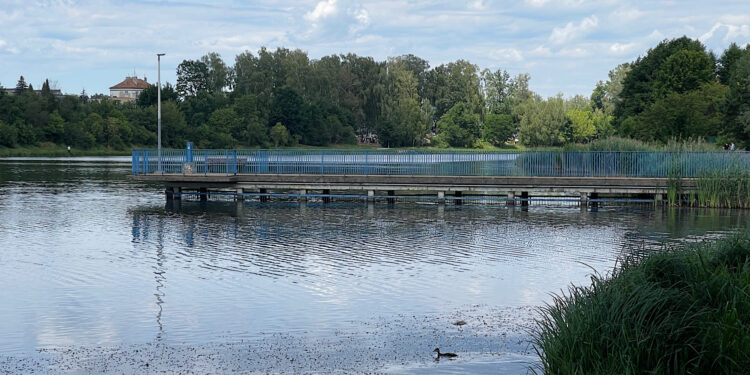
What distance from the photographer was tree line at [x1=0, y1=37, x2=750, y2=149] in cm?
12319

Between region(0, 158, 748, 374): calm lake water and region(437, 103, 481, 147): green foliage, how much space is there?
96111 millimetres

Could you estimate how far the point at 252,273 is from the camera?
18.9m

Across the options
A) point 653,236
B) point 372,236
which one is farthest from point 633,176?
point 372,236

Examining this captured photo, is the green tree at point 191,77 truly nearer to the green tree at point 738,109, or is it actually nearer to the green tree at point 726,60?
the green tree at point 726,60

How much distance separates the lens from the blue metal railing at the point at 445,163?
125 feet

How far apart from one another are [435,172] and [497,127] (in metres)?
93.5

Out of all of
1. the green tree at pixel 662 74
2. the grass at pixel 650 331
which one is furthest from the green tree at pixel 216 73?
the grass at pixel 650 331

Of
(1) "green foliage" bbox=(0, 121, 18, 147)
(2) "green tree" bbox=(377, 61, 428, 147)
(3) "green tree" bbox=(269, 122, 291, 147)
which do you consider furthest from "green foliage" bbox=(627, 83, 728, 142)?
(1) "green foliage" bbox=(0, 121, 18, 147)

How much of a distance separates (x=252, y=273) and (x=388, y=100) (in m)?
117

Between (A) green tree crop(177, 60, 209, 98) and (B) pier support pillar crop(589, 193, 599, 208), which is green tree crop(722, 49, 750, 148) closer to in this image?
(B) pier support pillar crop(589, 193, 599, 208)

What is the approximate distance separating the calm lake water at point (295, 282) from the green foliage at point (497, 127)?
9795cm

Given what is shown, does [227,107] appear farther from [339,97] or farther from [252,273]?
[252,273]

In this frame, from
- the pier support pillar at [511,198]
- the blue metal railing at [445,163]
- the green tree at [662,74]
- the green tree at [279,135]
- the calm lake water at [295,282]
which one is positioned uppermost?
the green tree at [662,74]

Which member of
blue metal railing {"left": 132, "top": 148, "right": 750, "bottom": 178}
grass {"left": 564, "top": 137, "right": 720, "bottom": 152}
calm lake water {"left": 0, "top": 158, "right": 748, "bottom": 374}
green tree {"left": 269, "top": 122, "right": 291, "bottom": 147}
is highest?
green tree {"left": 269, "top": 122, "right": 291, "bottom": 147}
